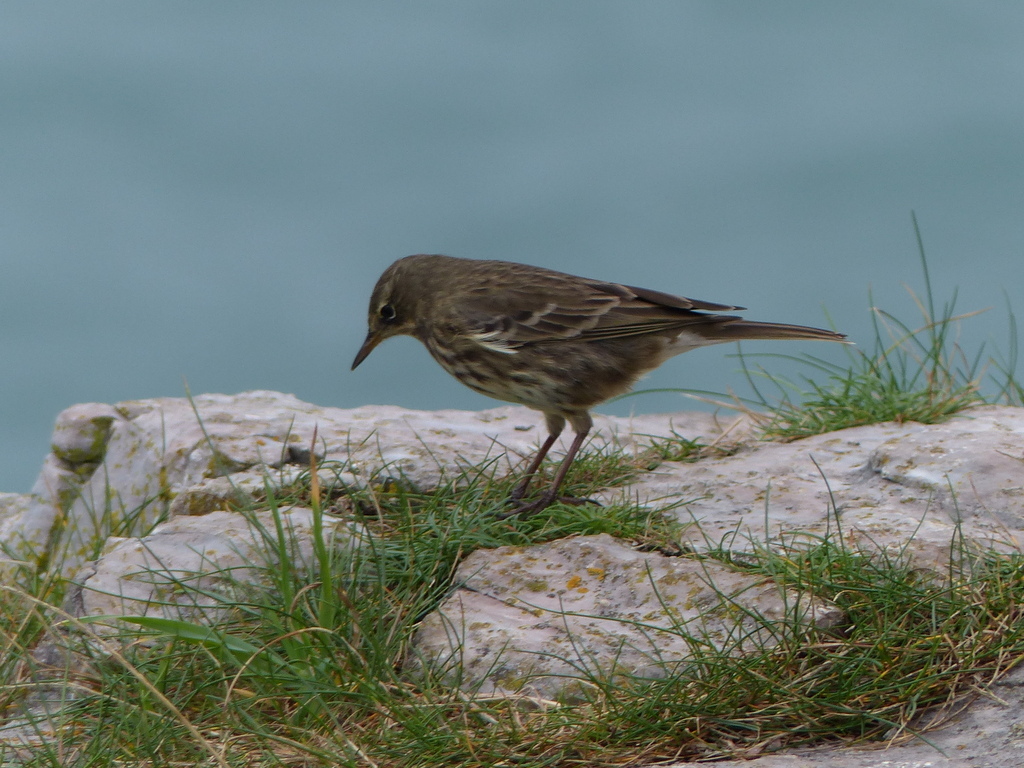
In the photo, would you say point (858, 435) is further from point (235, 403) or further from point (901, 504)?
point (235, 403)

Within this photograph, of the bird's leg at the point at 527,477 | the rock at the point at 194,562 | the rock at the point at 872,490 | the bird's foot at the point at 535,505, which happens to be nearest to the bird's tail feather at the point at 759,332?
the rock at the point at 872,490

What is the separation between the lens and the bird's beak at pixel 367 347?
705cm

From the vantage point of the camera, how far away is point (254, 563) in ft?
16.8

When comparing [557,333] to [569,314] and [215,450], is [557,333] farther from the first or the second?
[215,450]

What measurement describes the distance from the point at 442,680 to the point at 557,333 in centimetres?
234

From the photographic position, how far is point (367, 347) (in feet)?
23.2

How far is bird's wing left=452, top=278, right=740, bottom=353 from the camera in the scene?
6.20 metres

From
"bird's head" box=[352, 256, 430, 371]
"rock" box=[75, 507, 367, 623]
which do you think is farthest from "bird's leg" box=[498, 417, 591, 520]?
"bird's head" box=[352, 256, 430, 371]

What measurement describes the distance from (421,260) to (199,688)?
10.7 ft

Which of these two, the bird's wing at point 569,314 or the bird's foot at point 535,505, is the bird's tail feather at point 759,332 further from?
the bird's foot at point 535,505

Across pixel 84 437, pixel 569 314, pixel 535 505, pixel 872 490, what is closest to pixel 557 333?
pixel 569 314

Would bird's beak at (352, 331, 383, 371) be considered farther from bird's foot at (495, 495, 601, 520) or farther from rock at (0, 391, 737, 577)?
bird's foot at (495, 495, 601, 520)

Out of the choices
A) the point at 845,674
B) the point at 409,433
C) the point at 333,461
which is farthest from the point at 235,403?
the point at 845,674

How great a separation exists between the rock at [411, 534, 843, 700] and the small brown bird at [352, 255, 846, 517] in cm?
92
